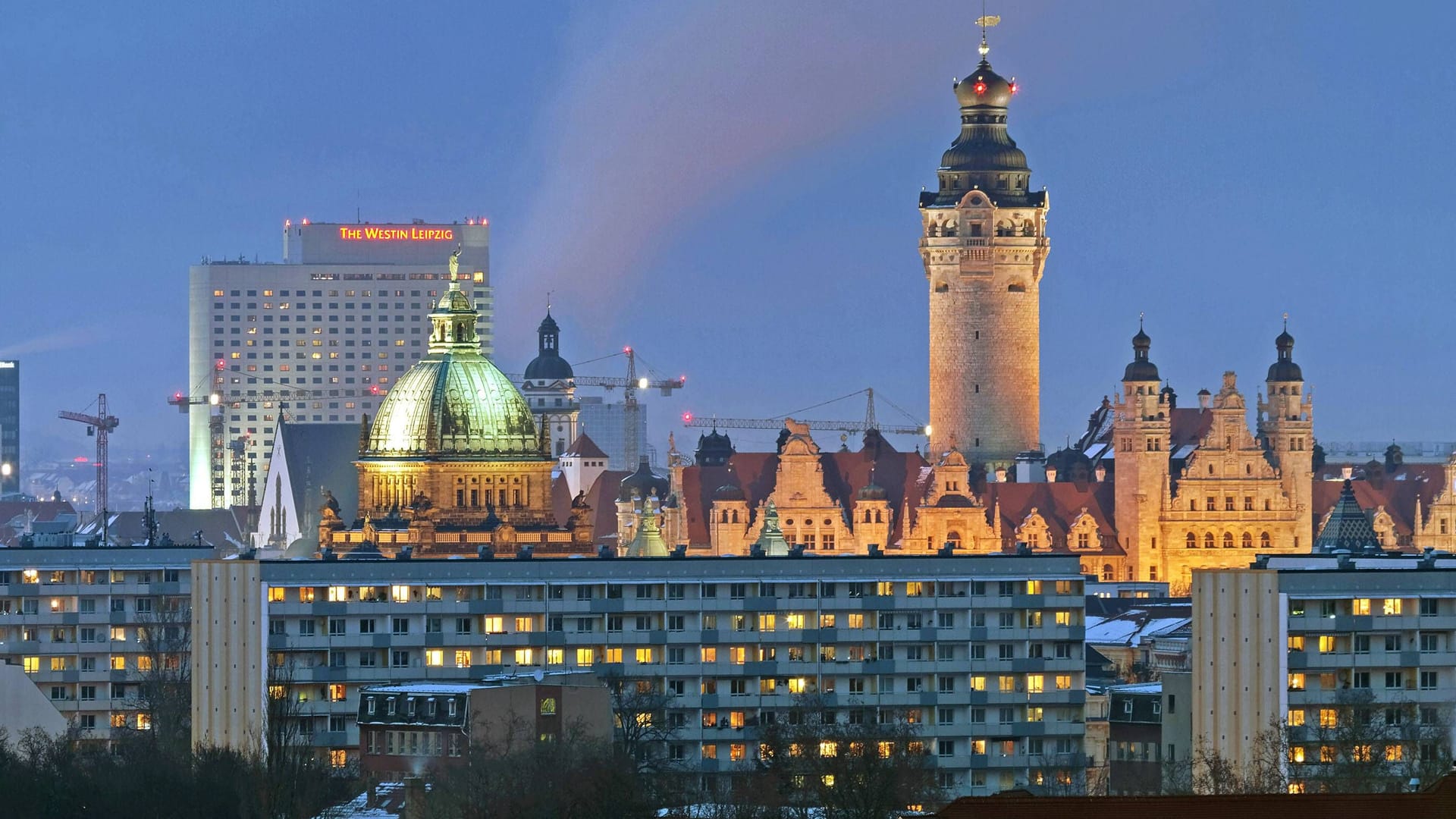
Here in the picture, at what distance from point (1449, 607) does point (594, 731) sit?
3157 cm

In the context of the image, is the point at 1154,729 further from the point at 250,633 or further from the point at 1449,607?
the point at 250,633

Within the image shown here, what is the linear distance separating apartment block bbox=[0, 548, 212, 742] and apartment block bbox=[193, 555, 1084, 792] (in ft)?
48.7

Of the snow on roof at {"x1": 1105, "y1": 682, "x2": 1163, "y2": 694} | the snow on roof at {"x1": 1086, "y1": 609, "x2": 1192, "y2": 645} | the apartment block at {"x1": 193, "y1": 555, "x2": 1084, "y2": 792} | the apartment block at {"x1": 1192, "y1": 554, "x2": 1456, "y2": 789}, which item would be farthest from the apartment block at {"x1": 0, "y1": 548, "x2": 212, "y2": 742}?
the apartment block at {"x1": 1192, "y1": 554, "x2": 1456, "y2": 789}

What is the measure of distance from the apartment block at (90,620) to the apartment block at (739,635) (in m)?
14.8

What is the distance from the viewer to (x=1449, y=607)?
145625 mm

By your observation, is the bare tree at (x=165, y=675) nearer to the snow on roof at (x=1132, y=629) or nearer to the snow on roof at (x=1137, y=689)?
the snow on roof at (x=1137, y=689)

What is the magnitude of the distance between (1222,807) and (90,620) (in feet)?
289

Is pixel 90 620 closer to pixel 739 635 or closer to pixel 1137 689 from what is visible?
pixel 739 635

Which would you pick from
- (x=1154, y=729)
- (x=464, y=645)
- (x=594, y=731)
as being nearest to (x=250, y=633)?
(x=464, y=645)

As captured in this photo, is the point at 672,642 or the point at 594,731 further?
the point at 672,642

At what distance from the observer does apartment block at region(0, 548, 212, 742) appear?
166 m

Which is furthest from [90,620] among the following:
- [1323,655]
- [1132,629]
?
[1323,655]

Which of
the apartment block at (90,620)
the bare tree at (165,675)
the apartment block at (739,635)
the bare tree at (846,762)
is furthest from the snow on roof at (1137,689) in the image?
the apartment block at (90,620)

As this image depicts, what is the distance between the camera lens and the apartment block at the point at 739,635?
151125 millimetres
